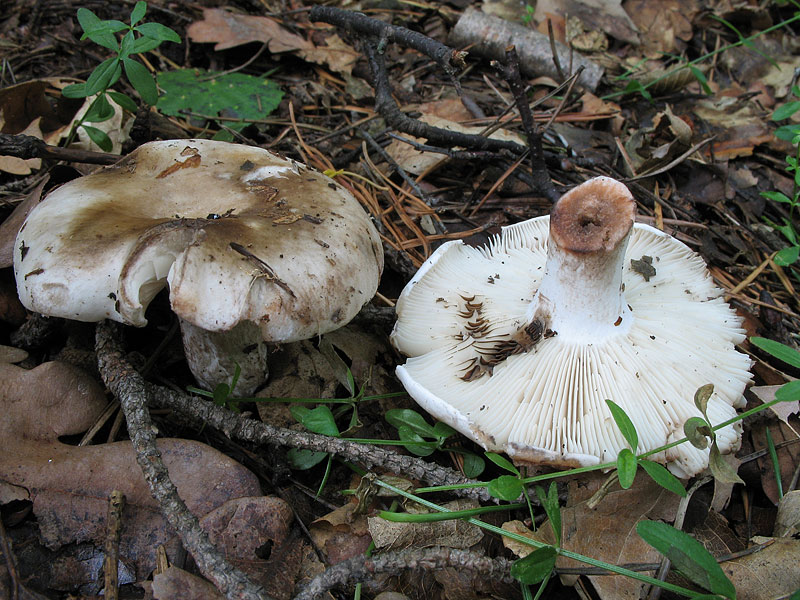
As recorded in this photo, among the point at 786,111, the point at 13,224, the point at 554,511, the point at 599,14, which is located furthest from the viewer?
the point at 599,14

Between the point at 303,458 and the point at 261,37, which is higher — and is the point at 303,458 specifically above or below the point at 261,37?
below

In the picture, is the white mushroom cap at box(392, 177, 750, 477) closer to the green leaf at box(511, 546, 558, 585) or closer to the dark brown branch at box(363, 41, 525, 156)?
the green leaf at box(511, 546, 558, 585)

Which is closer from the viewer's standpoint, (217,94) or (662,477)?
(662,477)

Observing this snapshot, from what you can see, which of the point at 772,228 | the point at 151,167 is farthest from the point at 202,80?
the point at 772,228

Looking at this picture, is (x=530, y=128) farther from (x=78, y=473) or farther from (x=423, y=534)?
(x=78, y=473)

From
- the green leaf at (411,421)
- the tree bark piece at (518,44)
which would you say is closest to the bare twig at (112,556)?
the green leaf at (411,421)

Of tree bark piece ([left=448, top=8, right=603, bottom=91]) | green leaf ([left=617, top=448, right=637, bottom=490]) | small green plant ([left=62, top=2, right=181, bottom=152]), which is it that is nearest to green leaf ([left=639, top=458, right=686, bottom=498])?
green leaf ([left=617, top=448, right=637, bottom=490])

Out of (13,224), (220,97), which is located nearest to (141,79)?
(13,224)

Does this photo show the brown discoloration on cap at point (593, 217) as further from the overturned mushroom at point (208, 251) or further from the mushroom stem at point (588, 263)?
the overturned mushroom at point (208, 251)
